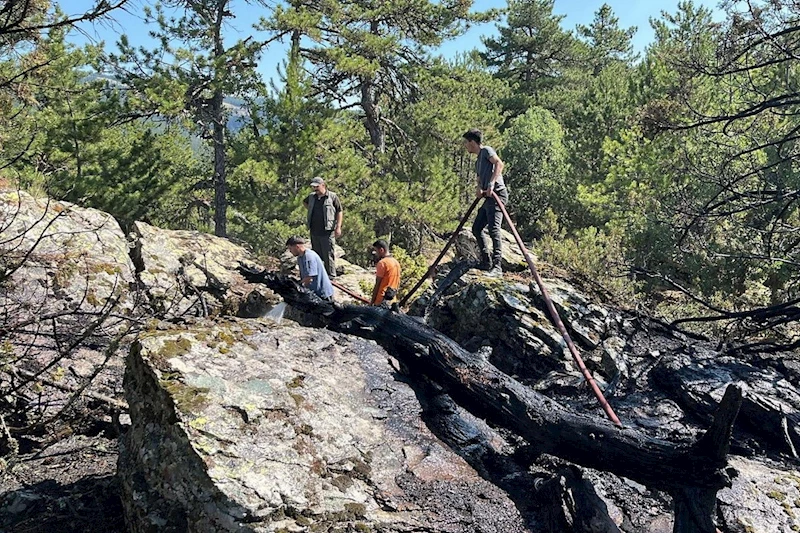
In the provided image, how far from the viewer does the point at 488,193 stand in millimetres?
6656

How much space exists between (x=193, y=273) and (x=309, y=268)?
324 centimetres

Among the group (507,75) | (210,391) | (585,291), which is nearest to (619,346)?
(585,291)

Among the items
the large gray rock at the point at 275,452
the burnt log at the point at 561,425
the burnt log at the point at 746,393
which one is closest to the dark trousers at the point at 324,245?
the burnt log at the point at 561,425

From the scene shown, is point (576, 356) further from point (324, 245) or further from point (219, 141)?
point (219, 141)

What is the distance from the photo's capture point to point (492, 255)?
7.11 metres

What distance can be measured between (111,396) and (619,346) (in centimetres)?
469

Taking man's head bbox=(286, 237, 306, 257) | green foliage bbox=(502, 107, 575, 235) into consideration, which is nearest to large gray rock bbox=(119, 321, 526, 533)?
man's head bbox=(286, 237, 306, 257)

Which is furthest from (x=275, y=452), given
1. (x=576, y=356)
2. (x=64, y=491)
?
(x=576, y=356)

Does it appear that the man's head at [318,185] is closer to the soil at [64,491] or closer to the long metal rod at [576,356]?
the long metal rod at [576,356]

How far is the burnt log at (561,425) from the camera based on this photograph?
8.71 feet

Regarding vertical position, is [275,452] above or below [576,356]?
below

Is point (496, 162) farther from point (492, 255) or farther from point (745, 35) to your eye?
point (745, 35)

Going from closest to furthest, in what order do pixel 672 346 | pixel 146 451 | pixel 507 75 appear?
pixel 146 451
pixel 672 346
pixel 507 75

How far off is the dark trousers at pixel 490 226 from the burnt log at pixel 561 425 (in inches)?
111
